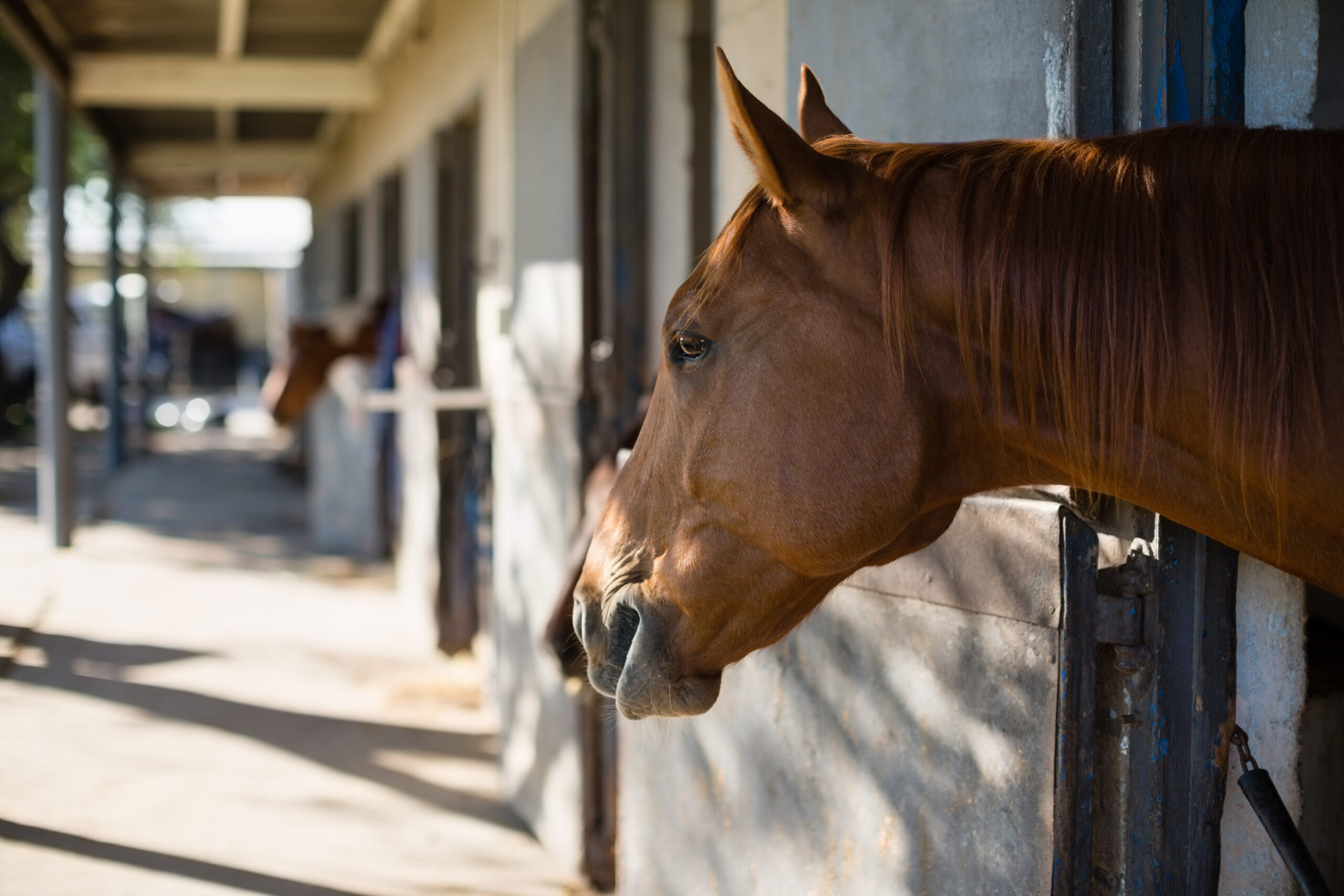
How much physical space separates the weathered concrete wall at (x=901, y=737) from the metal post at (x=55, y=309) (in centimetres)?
740

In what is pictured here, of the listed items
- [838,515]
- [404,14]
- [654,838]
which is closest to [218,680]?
[654,838]

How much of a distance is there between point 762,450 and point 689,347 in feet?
0.64

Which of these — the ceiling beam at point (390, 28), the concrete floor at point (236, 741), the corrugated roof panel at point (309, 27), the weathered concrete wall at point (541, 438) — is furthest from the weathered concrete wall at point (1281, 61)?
the corrugated roof panel at point (309, 27)

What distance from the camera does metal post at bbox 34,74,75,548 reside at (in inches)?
325

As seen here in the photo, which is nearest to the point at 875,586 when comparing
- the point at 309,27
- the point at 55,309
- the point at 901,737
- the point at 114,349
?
the point at 901,737

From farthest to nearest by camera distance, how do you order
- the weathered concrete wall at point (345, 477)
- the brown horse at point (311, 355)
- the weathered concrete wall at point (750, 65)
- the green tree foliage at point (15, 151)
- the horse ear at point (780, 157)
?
1. the green tree foliage at point (15, 151)
2. the weathered concrete wall at point (345, 477)
3. the brown horse at point (311, 355)
4. the weathered concrete wall at point (750, 65)
5. the horse ear at point (780, 157)

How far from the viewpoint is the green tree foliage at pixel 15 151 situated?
466 inches

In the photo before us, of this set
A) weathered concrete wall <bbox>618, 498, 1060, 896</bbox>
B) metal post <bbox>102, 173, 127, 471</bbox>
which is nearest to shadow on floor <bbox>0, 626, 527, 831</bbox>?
weathered concrete wall <bbox>618, 498, 1060, 896</bbox>

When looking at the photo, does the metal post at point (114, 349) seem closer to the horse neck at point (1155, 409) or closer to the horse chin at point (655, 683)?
the horse chin at point (655, 683)

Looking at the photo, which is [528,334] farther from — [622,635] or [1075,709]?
[1075,709]

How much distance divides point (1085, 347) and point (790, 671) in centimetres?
126

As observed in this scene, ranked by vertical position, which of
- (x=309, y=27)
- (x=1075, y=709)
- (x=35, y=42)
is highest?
(x=309, y=27)

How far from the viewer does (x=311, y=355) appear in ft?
32.3

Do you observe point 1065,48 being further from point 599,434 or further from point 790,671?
point 599,434
